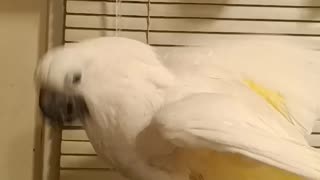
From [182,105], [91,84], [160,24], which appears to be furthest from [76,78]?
[160,24]

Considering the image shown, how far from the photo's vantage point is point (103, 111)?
74 centimetres

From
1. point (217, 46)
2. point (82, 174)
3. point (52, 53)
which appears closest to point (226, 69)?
point (217, 46)

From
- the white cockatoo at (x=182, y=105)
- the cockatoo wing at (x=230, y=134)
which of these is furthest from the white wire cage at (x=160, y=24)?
the cockatoo wing at (x=230, y=134)

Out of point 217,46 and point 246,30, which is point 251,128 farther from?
point 246,30

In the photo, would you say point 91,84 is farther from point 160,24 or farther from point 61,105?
point 160,24

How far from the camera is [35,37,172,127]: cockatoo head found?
0.74m

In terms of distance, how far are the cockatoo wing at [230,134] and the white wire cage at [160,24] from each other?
0.31 meters

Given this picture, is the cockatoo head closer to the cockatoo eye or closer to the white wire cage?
the cockatoo eye

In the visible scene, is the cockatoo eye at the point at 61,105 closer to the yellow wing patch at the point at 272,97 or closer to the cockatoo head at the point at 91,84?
the cockatoo head at the point at 91,84

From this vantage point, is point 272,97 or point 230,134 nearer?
point 230,134

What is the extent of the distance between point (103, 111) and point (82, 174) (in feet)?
0.91

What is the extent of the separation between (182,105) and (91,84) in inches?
4.5

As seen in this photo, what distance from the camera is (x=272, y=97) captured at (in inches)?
30.6

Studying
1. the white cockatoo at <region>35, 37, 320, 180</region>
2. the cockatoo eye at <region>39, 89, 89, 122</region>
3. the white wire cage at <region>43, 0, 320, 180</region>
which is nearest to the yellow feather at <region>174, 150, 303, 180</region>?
the white cockatoo at <region>35, 37, 320, 180</region>
